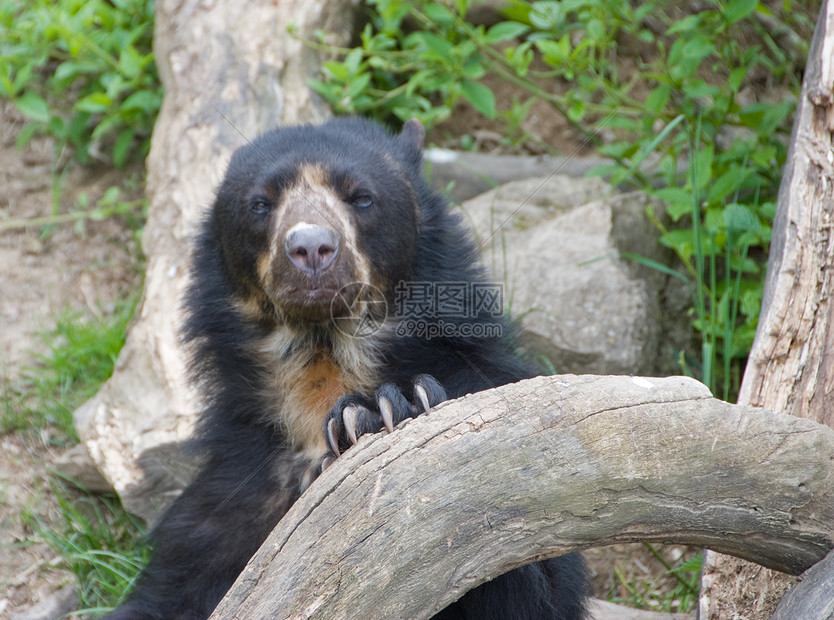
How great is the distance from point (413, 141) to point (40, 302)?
3.35 m

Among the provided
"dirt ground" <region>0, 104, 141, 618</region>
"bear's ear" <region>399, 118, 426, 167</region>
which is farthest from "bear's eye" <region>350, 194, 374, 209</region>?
"dirt ground" <region>0, 104, 141, 618</region>

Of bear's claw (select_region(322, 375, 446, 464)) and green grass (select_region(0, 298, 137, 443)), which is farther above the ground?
bear's claw (select_region(322, 375, 446, 464))

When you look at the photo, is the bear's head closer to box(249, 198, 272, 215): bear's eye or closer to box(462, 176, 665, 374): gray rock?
box(249, 198, 272, 215): bear's eye

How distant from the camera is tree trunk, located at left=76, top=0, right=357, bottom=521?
4.72 metres

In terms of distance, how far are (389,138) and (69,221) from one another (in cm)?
360

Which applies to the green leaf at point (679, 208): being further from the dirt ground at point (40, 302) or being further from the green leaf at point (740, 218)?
the dirt ground at point (40, 302)

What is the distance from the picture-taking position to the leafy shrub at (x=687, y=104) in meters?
4.77

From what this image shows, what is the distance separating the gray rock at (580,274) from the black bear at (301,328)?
1419 millimetres

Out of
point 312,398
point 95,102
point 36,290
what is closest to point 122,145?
point 95,102

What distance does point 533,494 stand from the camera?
2549 mm

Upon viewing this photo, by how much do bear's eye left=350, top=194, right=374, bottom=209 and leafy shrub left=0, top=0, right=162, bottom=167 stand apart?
10.9 feet

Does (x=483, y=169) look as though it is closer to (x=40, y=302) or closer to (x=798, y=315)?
(x=40, y=302)

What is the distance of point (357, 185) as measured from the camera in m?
3.53

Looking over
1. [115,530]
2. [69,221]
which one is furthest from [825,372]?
[69,221]
